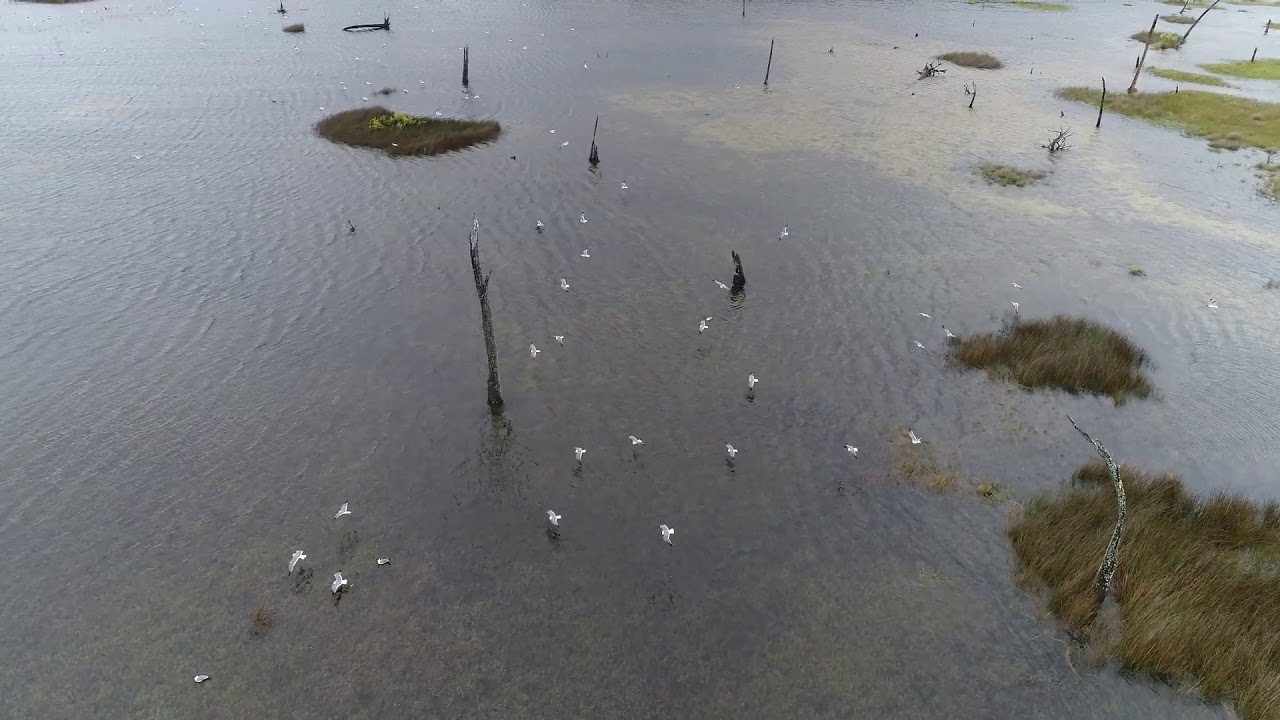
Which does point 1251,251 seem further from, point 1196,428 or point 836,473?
point 836,473

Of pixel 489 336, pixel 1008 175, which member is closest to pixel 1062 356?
pixel 489 336

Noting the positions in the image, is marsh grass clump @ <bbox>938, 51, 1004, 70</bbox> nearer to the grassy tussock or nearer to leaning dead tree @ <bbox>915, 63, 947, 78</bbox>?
leaning dead tree @ <bbox>915, 63, 947, 78</bbox>

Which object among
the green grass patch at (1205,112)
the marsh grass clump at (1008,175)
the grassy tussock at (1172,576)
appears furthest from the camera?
the green grass patch at (1205,112)

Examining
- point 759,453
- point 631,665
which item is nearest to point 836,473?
point 759,453

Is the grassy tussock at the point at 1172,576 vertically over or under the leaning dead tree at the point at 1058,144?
under

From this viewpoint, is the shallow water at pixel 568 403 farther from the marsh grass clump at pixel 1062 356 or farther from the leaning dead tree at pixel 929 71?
the leaning dead tree at pixel 929 71

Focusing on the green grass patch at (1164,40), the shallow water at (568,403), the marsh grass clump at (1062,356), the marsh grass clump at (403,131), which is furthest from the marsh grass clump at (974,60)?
the marsh grass clump at (1062,356)

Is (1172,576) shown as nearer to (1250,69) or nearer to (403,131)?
(403,131)

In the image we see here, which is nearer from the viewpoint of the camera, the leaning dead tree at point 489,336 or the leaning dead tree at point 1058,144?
the leaning dead tree at point 489,336
